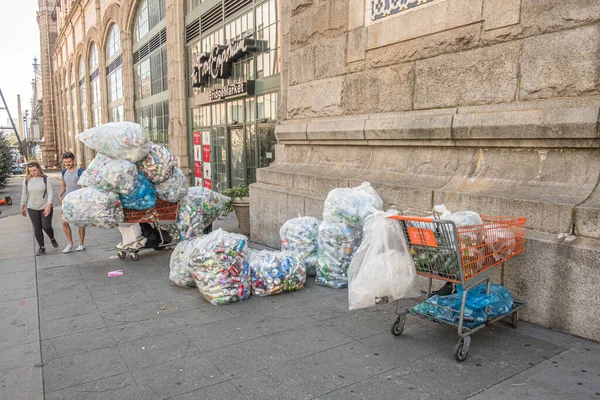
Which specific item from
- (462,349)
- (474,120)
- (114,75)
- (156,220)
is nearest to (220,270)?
(156,220)

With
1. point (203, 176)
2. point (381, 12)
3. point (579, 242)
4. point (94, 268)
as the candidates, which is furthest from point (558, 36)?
point (203, 176)

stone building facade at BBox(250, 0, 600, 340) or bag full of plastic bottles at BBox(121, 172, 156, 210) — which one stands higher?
stone building facade at BBox(250, 0, 600, 340)

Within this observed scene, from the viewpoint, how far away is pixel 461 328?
341 cm

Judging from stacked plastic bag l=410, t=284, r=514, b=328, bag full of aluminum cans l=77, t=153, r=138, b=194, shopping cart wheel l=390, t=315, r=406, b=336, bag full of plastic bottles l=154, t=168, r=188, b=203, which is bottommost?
shopping cart wheel l=390, t=315, r=406, b=336

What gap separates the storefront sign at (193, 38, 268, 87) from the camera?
1112cm

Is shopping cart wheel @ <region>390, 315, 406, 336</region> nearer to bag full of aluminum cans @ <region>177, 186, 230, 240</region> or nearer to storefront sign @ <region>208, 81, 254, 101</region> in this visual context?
bag full of aluminum cans @ <region>177, 186, 230, 240</region>

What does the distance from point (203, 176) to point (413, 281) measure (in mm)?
12427

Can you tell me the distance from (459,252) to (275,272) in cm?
238

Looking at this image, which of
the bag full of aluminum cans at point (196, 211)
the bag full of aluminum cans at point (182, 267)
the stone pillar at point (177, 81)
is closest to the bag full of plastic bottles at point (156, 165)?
the bag full of aluminum cans at point (196, 211)

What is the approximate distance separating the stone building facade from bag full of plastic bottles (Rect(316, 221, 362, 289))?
0.72 m

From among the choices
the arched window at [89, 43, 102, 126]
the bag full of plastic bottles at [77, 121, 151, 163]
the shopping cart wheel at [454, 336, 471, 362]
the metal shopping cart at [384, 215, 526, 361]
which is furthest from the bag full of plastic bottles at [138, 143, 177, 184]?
the arched window at [89, 43, 102, 126]

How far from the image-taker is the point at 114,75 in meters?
26.4

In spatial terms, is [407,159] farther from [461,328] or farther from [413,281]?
[461,328]

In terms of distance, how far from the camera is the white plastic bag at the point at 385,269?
3740 mm
